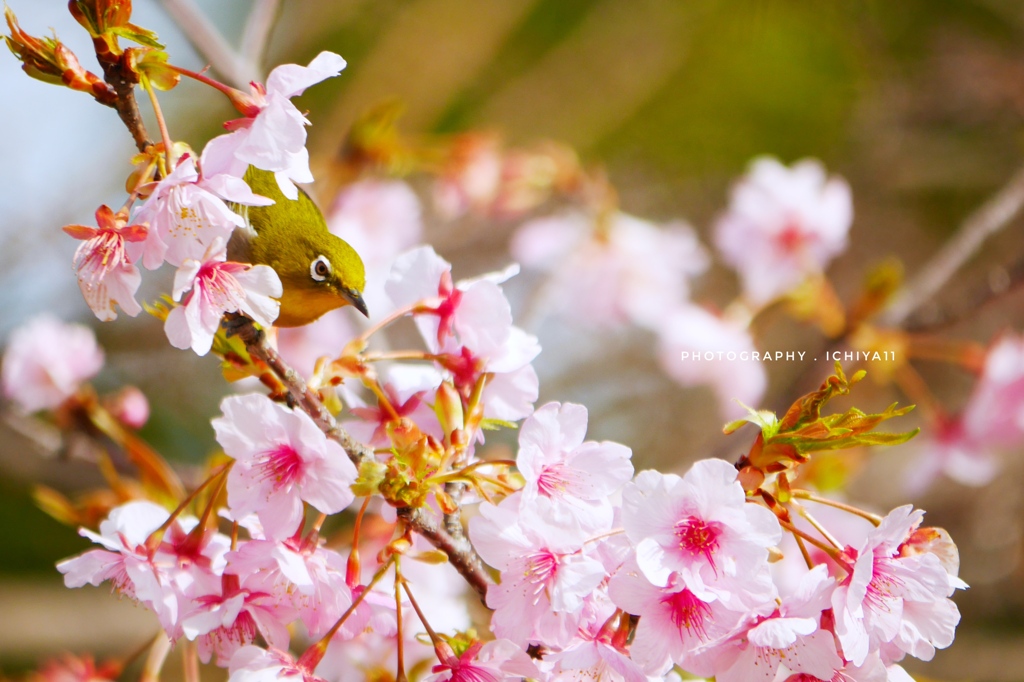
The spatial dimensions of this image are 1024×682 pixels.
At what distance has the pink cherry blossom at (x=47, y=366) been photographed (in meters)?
1.38

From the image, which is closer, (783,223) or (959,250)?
(959,250)

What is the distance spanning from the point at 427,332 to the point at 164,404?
2.53m

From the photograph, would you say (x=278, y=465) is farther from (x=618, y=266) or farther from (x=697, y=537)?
(x=618, y=266)

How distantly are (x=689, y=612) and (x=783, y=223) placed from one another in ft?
4.81

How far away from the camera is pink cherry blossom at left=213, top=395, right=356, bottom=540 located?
25.0 inches

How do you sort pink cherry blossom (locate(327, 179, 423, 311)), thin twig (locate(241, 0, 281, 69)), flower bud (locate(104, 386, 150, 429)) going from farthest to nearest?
1. pink cherry blossom (locate(327, 179, 423, 311))
2. thin twig (locate(241, 0, 281, 69))
3. flower bud (locate(104, 386, 150, 429))

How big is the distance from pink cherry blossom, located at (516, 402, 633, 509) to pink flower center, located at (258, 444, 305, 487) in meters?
0.18

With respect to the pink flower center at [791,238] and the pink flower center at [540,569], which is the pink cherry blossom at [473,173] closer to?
the pink flower center at [791,238]

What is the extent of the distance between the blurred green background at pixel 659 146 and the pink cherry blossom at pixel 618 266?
0.41 meters

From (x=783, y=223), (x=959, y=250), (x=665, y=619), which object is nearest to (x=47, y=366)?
(x=665, y=619)

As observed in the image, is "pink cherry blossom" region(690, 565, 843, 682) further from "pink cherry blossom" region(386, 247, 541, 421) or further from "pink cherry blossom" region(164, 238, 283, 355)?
"pink cherry blossom" region(164, 238, 283, 355)

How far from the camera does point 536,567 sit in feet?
Answer: 2.16

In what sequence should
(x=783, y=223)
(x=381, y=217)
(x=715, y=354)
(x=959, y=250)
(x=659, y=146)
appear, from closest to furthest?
1. (x=959, y=250)
2. (x=715, y=354)
3. (x=783, y=223)
4. (x=381, y=217)
5. (x=659, y=146)

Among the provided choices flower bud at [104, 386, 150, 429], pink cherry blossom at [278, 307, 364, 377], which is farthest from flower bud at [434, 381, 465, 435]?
pink cherry blossom at [278, 307, 364, 377]
